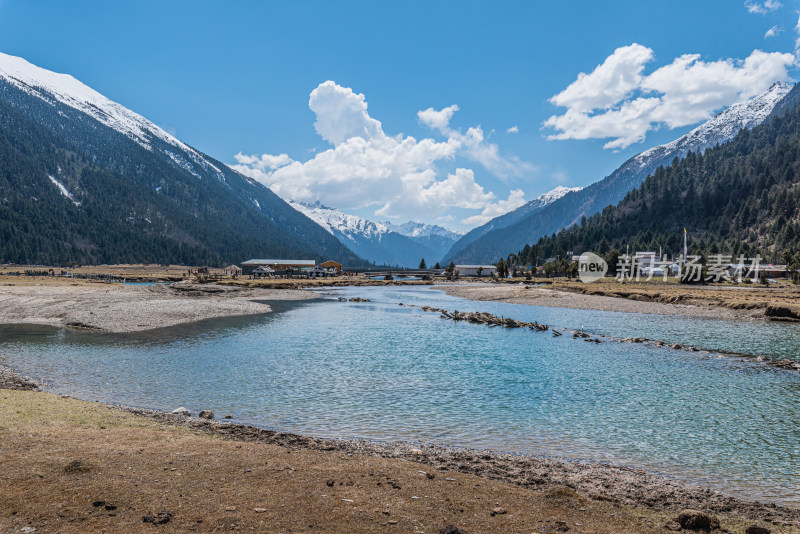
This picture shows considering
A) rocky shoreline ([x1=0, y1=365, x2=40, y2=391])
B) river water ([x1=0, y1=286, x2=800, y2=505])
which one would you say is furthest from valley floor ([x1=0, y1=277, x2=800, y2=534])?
rocky shoreline ([x1=0, y1=365, x2=40, y2=391])

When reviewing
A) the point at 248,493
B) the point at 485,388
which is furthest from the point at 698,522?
the point at 485,388

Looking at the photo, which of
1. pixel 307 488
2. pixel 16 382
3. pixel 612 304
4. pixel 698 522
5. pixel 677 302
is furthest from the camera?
pixel 612 304

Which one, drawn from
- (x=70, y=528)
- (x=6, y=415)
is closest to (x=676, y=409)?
(x=70, y=528)

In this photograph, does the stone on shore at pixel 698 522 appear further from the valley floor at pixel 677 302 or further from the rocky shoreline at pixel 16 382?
the valley floor at pixel 677 302

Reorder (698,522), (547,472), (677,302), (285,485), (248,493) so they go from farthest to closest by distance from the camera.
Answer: (677,302) → (547,472) → (285,485) → (248,493) → (698,522)

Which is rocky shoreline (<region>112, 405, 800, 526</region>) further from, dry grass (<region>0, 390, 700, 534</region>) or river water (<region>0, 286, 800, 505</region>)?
river water (<region>0, 286, 800, 505</region>)

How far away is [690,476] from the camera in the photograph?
15203 mm

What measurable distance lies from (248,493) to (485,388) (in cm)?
1870

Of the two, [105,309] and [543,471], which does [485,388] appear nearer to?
[543,471]

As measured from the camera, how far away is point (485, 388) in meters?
27.5

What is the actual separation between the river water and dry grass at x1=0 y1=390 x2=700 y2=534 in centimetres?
526

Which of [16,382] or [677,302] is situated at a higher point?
[677,302]

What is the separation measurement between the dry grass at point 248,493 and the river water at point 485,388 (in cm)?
526

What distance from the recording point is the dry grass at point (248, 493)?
9.63m
